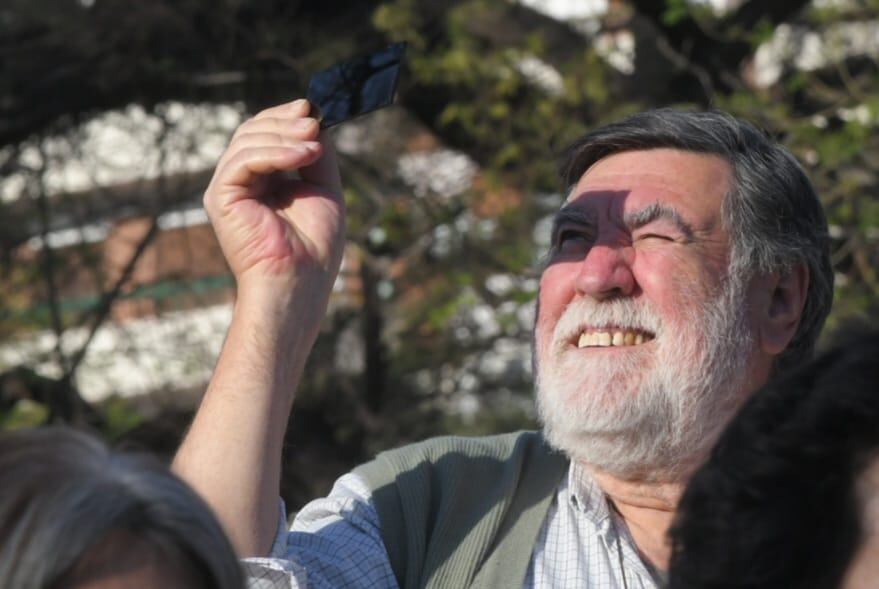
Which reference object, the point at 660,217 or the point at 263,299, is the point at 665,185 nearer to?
the point at 660,217

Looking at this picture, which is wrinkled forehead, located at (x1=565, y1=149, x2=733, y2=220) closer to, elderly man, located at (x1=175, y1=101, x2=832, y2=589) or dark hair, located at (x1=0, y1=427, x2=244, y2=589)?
elderly man, located at (x1=175, y1=101, x2=832, y2=589)

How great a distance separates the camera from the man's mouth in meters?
2.74

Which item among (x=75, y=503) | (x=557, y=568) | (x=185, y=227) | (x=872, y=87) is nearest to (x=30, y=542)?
(x=75, y=503)

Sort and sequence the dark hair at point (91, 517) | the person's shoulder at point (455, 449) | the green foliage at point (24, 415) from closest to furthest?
the dark hair at point (91, 517) → the person's shoulder at point (455, 449) → the green foliage at point (24, 415)

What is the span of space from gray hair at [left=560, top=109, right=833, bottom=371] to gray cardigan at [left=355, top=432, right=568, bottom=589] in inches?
21.0

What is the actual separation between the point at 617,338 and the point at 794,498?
1.38 m

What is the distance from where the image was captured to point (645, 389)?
105 inches

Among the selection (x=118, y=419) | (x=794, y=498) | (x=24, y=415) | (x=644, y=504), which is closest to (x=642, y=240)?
(x=644, y=504)

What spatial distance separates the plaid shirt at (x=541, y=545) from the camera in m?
2.55

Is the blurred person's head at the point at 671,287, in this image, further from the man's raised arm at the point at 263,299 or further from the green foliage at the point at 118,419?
the green foliage at the point at 118,419

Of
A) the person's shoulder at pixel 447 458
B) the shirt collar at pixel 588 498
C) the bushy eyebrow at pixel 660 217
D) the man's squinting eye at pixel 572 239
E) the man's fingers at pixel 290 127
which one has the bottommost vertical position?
the shirt collar at pixel 588 498

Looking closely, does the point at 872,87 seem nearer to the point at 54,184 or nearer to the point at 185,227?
the point at 185,227

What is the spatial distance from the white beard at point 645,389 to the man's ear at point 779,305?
0.23 ft

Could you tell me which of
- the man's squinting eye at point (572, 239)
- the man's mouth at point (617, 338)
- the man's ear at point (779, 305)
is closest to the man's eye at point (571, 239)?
the man's squinting eye at point (572, 239)
